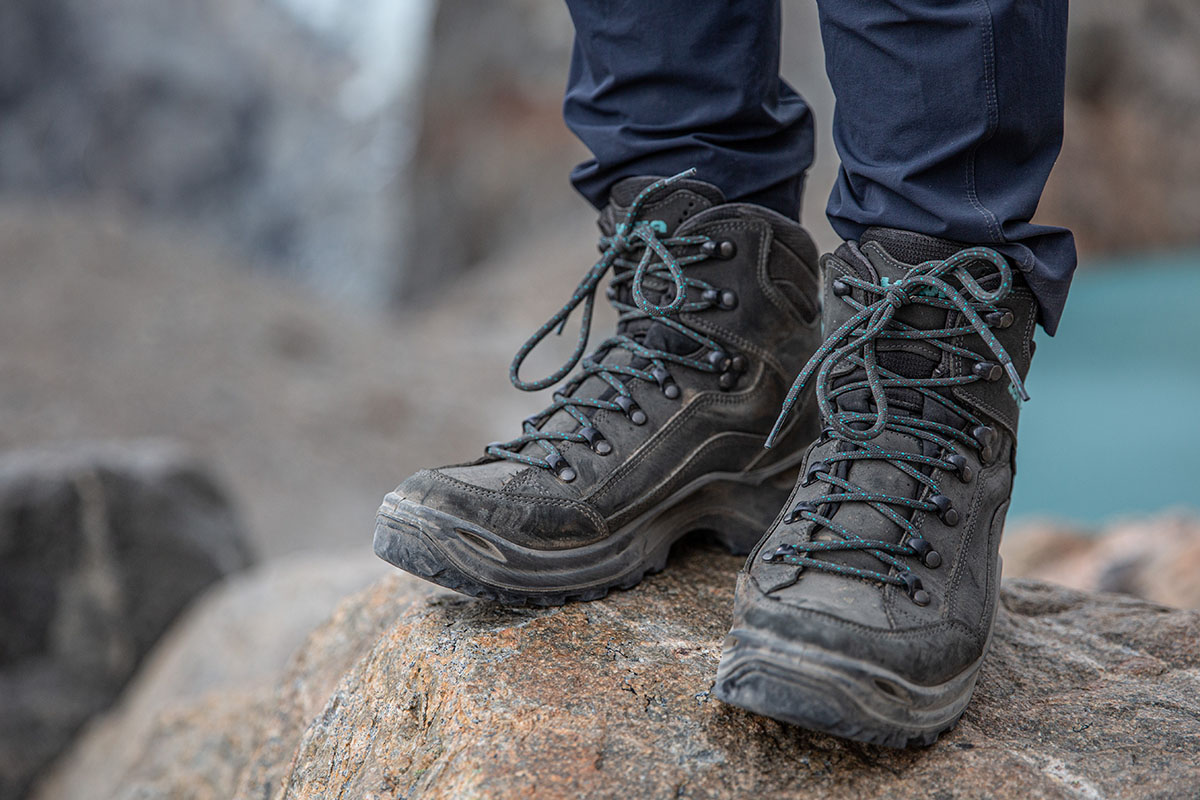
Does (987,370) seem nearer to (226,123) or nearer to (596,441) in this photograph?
(596,441)

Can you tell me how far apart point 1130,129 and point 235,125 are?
18.5 metres

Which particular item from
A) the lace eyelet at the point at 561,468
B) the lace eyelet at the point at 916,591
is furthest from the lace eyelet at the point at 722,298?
the lace eyelet at the point at 916,591

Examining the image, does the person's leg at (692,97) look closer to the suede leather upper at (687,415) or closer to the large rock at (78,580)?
the suede leather upper at (687,415)

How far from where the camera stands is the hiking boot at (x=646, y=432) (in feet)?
2.88

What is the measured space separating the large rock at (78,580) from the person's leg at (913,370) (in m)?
2.01

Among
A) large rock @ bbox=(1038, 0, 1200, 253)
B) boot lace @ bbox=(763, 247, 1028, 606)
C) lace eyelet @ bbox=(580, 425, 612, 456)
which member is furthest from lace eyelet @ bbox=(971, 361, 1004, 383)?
large rock @ bbox=(1038, 0, 1200, 253)

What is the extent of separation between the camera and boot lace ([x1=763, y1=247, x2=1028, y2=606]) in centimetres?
80

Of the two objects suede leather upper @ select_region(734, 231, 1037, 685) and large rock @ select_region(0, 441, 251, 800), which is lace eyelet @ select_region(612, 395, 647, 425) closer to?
suede leather upper @ select_region(734, 231, 1037, 685)

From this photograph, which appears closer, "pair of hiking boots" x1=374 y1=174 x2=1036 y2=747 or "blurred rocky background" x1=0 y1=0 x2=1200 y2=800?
"pair of hiking boots" x1=374 y1=174 x2=1036 y2=747

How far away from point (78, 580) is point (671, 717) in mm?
2035

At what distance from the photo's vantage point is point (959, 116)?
79 centimetres

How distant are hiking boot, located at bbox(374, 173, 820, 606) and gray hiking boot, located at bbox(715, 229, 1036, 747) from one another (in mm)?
135

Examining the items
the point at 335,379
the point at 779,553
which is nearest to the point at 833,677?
the point at 779,553

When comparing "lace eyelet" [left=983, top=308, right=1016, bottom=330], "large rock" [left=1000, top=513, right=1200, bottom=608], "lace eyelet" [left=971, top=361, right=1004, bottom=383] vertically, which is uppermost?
"lace eyelet" [left=983, top=308, right=1016, bottom=330]
